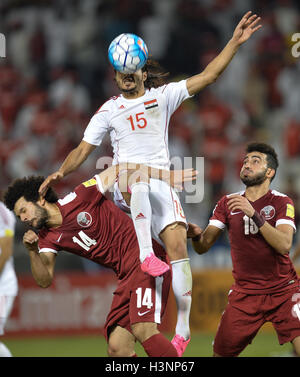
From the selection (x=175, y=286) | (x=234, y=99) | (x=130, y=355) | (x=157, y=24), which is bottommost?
(x=130, y=355)

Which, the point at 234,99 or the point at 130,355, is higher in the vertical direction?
the point at 234,99

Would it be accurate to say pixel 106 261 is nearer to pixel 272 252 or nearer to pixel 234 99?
pixel 272 252

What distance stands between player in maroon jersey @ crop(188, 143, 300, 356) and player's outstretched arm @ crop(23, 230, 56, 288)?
129 cm

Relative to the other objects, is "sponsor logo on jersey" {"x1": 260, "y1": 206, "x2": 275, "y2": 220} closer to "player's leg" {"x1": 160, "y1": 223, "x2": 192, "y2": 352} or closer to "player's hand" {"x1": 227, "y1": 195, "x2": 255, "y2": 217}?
"player's hand" {"x1": 227, "y1": 195, "x2": 255, "y2": 217}

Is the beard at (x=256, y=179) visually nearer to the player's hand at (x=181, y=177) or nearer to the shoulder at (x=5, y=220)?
the player's hand at (x=181, y=177)

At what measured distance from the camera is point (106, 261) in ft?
21.9

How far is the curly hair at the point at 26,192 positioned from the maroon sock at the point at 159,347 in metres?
1.53

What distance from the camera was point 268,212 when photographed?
261 inches

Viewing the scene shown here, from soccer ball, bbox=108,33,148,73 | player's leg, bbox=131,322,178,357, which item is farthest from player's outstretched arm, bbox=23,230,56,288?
soccer ball, bbox=108,33,148,73

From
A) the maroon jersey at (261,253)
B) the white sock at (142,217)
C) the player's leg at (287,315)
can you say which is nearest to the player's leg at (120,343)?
the white sock at (142,217)
